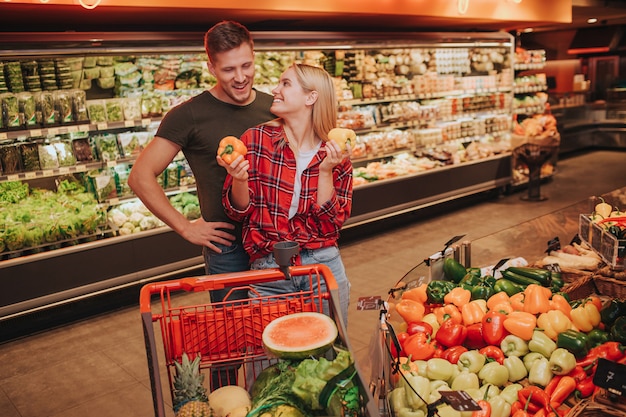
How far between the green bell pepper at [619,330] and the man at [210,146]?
5.23ft

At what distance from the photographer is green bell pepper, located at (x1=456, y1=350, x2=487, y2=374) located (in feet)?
8.13

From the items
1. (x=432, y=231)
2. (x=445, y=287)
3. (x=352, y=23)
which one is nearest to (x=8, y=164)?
(x=445, y=287)

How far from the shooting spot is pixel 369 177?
275 inches

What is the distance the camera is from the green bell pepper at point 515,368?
8.21ft

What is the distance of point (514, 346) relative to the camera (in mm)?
2596

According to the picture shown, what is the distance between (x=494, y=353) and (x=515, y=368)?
0.37 feet

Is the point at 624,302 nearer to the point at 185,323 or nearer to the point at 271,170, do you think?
the point at 271,170

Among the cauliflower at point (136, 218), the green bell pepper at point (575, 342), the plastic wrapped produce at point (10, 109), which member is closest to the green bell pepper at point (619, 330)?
the green bell pepper at point (575, 342)

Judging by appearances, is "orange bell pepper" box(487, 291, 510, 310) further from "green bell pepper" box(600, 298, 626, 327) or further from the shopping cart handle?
the shopping cart handle

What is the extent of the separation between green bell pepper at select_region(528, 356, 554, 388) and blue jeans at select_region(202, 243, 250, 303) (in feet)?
4.00

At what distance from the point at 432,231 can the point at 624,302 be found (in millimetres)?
4158

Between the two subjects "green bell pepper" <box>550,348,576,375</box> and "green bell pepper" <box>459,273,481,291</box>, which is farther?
"green bell pepper" <box>459,273,481,291</box>

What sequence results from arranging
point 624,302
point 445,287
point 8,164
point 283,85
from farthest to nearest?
point 8,164 → point 445,287 → point 624,302 → point 283,85

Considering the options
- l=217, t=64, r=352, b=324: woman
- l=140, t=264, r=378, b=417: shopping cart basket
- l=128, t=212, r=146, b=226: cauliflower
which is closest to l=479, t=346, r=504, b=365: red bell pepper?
l=217, t=64, r=352, b=324: woman
